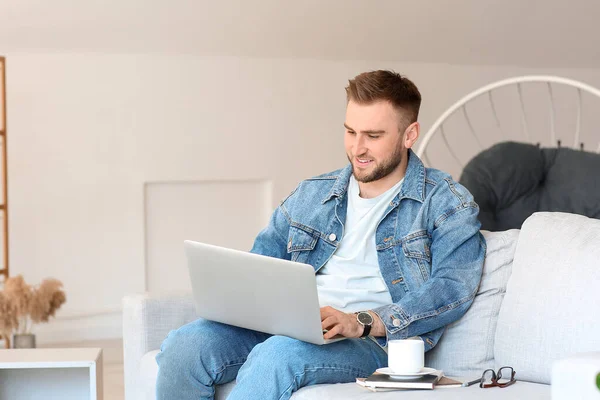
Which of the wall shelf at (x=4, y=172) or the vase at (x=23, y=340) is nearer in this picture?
the vase at (x=23, y=340)

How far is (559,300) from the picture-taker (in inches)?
75.7

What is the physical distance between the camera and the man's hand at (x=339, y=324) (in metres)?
1.91

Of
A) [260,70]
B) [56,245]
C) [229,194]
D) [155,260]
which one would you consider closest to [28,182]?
[56,245]

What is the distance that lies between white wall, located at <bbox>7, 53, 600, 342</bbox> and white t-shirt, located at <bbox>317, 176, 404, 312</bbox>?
3.09 metres

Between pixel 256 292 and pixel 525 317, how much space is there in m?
0.63

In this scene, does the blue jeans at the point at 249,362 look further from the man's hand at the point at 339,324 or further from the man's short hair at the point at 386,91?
the man's short hair at the point at 386,91

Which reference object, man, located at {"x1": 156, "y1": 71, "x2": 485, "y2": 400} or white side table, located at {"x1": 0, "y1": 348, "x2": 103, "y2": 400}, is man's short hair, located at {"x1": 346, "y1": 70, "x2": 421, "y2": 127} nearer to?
man, located at {"x1": 156, "y1": 71, "x2": 485, "y2": 400}

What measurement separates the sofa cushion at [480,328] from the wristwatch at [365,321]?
10.7 inches

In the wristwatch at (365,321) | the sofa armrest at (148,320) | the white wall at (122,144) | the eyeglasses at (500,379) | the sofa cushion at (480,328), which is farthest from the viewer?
the white wall at (122,144)

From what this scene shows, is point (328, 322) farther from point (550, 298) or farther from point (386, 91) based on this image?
point (386, 91)

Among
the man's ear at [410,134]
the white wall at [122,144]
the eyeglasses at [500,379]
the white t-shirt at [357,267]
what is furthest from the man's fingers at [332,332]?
the white wall at [122,144]

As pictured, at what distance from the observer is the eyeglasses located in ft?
6.09

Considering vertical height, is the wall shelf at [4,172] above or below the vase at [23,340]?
above

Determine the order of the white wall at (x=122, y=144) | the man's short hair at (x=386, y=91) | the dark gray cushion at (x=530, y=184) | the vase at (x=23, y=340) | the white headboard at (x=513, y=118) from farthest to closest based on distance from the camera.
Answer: the white headboard at (x=513, y=118) → the white wall at (x=122, y=144) → the dark gray cushion at (x=530, y=184) → the vase at (x=23, y=340) → the man's short hair at (x=386, y=91)
